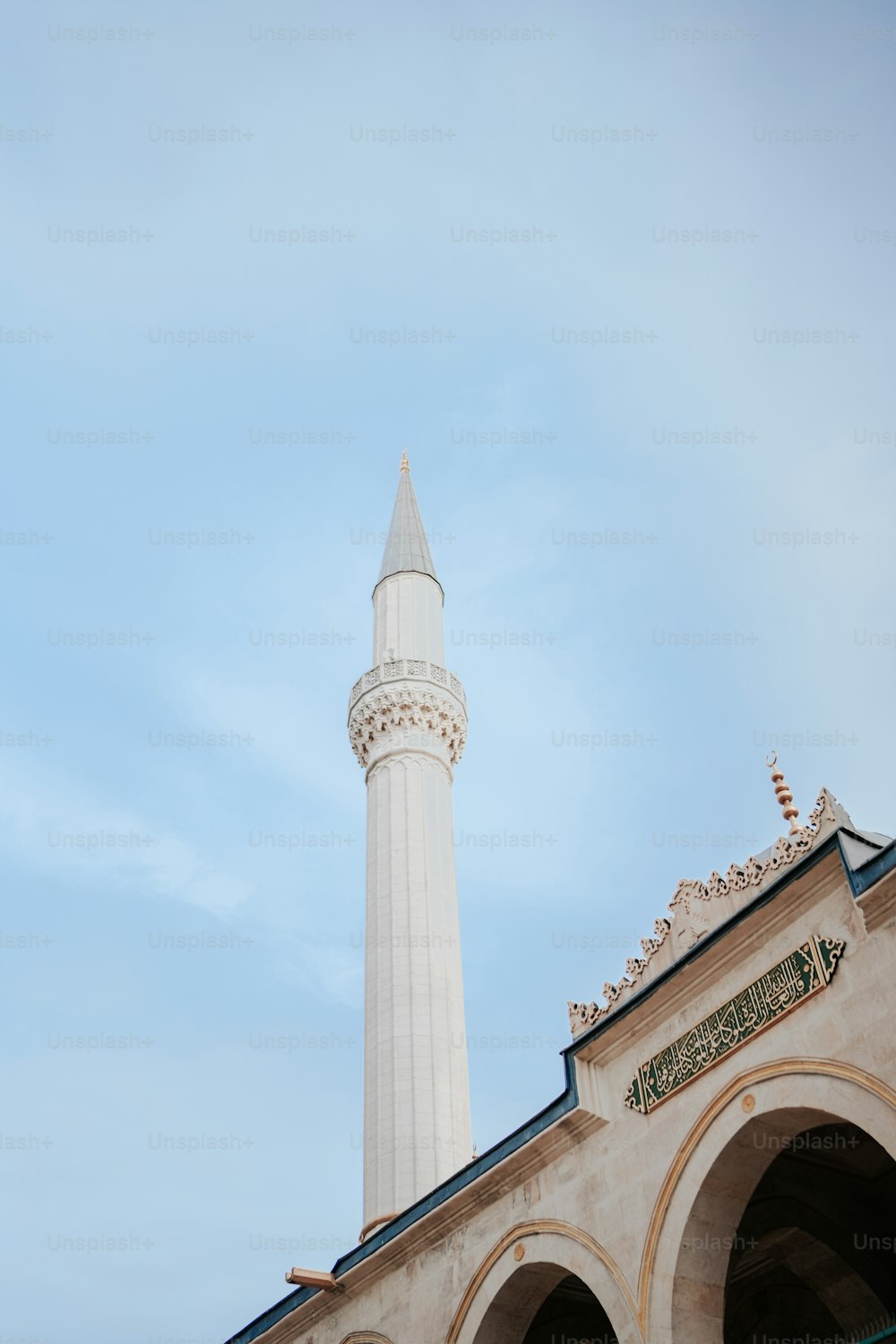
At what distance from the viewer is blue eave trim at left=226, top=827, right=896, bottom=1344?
8.27 m

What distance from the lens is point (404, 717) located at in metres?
22.4

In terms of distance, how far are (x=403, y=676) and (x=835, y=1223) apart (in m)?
13.2

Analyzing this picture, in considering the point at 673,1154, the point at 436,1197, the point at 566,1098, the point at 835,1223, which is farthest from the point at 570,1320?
the point at 673,1154

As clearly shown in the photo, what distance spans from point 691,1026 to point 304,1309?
5.76m

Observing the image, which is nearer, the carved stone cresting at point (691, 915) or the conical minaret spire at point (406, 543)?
the carved stone cresting at point (691, 915)

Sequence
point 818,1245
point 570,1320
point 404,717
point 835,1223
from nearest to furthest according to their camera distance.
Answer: point 835,1223, point 818,1245, point 570,1320, point 404,717

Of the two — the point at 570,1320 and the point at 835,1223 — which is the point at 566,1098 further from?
the point at 570,1320

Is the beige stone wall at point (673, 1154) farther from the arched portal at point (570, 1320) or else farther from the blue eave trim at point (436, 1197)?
the arched portal at point (570, 1320)

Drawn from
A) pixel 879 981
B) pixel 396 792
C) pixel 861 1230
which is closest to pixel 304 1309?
pixel 861 1230

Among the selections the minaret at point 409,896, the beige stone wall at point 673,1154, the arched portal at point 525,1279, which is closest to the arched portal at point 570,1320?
the arched portal at point 525,1279

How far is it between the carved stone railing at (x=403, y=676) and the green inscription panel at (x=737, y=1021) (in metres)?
13.3

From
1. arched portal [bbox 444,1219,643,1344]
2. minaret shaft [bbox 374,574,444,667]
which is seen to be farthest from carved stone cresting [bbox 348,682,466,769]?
arched portal [bbox 444,1219,643,1344]

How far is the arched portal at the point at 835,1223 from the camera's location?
10789 millimetres

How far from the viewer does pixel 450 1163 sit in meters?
17.6
